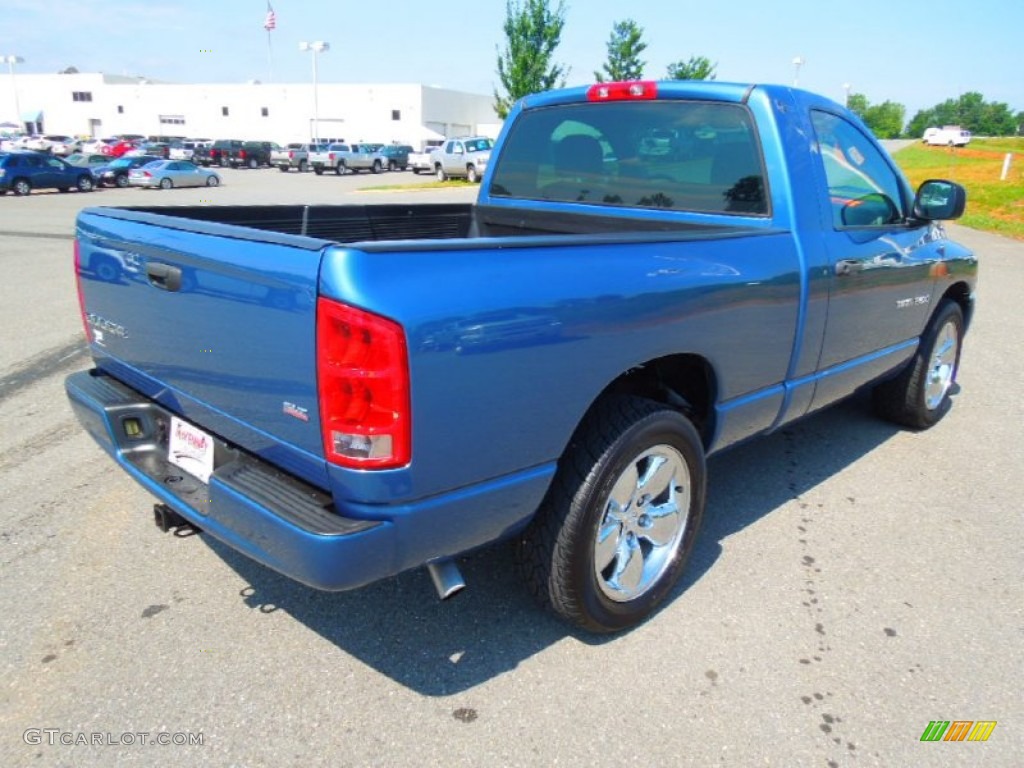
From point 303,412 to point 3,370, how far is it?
194 inches

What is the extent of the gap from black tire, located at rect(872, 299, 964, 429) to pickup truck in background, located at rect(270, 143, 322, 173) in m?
45.7

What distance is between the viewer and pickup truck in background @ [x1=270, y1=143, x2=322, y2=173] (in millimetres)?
45781

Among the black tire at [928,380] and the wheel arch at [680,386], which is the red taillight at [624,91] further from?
the black tire at [928,380]

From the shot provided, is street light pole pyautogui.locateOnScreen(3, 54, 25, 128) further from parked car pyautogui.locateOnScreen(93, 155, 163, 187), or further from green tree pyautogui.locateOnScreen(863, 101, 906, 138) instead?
green tree pyautogui.locateOnScreen(863, 101, 906, 138)

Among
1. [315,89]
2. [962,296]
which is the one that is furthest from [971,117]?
[962,296]

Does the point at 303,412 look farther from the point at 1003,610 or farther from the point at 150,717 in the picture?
the point at 1003,610

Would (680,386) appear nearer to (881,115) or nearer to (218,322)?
(218,322)

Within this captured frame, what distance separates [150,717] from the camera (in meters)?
2.28

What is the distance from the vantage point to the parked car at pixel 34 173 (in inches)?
982

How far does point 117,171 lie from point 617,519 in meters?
33.2

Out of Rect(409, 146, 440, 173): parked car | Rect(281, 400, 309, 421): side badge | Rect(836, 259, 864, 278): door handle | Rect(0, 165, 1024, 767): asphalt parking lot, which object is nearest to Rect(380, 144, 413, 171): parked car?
Rect(409, 146, 440, 173): parked car

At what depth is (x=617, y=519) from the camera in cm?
Answer: 267

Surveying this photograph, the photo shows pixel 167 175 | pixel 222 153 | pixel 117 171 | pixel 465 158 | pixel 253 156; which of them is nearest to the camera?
pixel 117 171

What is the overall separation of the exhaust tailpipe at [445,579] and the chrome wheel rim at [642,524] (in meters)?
0.56
